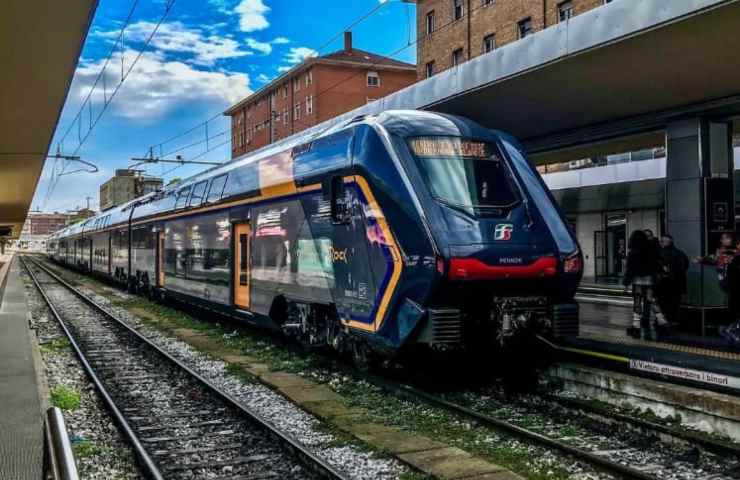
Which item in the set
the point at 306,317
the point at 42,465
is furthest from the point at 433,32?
the point at 42,465

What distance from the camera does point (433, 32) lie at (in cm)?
3766

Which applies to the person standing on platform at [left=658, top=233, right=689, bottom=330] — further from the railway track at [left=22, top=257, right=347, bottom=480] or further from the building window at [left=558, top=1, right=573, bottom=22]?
the building window at [left=558, top=1, right=573, bottom=22]

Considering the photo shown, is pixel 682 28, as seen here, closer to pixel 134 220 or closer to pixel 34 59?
pixel 34 59

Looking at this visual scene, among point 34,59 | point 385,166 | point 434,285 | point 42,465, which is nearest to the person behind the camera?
point 42,465

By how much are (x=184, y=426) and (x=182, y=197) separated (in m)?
10.2

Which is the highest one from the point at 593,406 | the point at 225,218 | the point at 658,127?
the point at 658,127

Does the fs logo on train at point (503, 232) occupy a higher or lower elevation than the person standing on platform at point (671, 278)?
higher

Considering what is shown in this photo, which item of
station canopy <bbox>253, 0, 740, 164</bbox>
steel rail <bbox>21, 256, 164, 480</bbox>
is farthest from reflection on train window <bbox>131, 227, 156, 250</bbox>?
station canopy <bbox>253, 0, 740, 164</bbox>

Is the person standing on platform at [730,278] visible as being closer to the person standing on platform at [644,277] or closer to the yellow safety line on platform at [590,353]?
the person standing on platform at [644,277]

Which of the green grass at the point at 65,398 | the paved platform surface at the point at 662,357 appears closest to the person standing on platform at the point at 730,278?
the paved platform surface at the point at 662,357

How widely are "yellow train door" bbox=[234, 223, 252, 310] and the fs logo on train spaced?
5217 millimetres

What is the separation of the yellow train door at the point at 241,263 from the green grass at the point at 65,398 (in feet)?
12.1

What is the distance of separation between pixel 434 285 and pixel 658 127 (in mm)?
6537

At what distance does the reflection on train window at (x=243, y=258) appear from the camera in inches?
473
